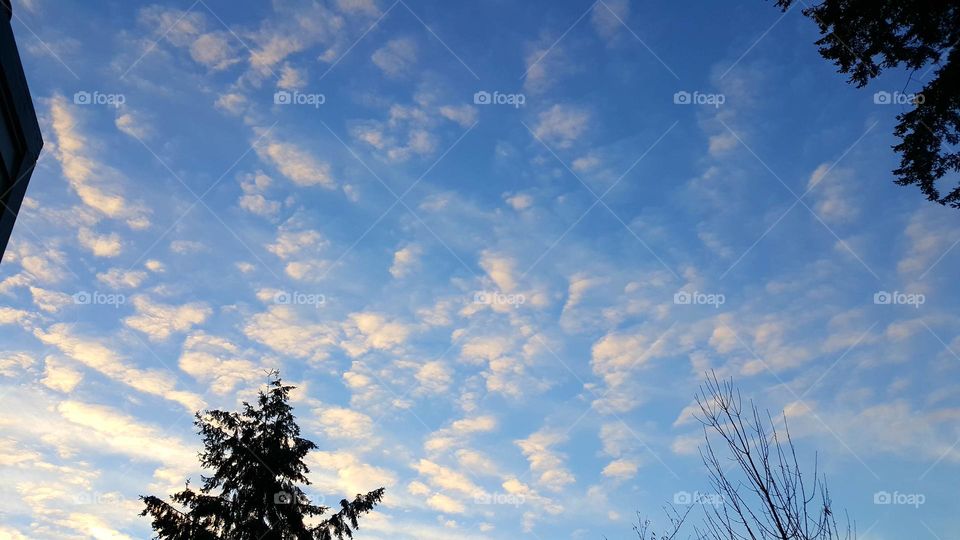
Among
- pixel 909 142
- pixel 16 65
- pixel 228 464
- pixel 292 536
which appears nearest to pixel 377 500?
pixel 292 536

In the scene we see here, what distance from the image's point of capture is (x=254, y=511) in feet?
56.6

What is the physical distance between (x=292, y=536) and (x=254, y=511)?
1.46 m

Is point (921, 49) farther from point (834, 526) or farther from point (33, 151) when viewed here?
point (33, 151)

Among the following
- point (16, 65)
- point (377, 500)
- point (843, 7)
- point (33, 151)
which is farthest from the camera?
point (377, 500)

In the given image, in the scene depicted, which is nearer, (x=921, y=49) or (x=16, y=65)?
(x=16, y=65)

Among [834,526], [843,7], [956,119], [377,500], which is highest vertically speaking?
[843,7]

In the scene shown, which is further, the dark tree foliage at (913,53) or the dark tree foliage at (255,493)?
the dark tree foliage at (255,493)

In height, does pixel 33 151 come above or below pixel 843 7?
below

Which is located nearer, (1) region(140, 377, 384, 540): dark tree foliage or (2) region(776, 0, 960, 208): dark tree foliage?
(2) region(776, 0, 960, 208): dark tree foliage

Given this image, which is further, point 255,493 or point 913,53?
point 255,493

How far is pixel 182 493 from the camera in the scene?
16.9 metres

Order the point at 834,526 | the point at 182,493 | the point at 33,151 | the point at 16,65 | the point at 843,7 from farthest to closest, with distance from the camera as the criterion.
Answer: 1. the point at 182,493
2. the point at 843,7
3. the point at 33,151
4. the point at 16,65
5. the point at 834,526

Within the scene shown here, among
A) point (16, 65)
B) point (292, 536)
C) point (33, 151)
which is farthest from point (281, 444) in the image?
point (16, 65)

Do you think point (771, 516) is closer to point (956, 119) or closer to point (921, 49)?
point (956, 119)
